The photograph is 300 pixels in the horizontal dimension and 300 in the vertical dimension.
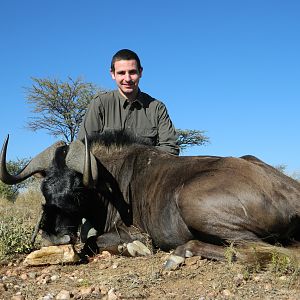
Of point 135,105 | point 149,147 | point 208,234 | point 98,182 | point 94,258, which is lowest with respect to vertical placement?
point 94,258

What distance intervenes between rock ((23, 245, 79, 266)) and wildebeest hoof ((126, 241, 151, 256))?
504 millimetres

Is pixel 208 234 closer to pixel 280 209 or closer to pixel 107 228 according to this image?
pixel 280 209

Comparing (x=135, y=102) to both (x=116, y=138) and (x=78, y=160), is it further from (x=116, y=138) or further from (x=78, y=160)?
(x=78, y=160)

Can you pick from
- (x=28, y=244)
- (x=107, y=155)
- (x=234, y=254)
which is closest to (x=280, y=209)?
(x=234, y=254)

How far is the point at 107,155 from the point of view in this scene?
5.16 metres

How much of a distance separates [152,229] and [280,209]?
1239mm

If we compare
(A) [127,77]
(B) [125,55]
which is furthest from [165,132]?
(B) [125,55]

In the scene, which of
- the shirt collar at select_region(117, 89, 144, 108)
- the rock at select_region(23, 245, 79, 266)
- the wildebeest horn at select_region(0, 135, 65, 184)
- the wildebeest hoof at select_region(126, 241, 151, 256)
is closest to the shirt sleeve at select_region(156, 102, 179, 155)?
the shirt collar at select_region(117, 89, 144, 108)

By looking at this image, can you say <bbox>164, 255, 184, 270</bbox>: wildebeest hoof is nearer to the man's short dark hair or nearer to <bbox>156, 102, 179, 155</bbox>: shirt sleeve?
A: <bbox>156, 102, 179, 155</bbox>: shirt sleeve

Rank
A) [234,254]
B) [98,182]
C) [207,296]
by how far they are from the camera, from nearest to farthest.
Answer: [207,296], [234,254], [98,182]

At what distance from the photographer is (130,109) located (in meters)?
6.15

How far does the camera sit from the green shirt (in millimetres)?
5945

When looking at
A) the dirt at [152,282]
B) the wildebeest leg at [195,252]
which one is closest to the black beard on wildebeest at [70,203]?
the dirt at [152,282]

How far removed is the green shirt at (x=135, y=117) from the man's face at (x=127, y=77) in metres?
0.10
